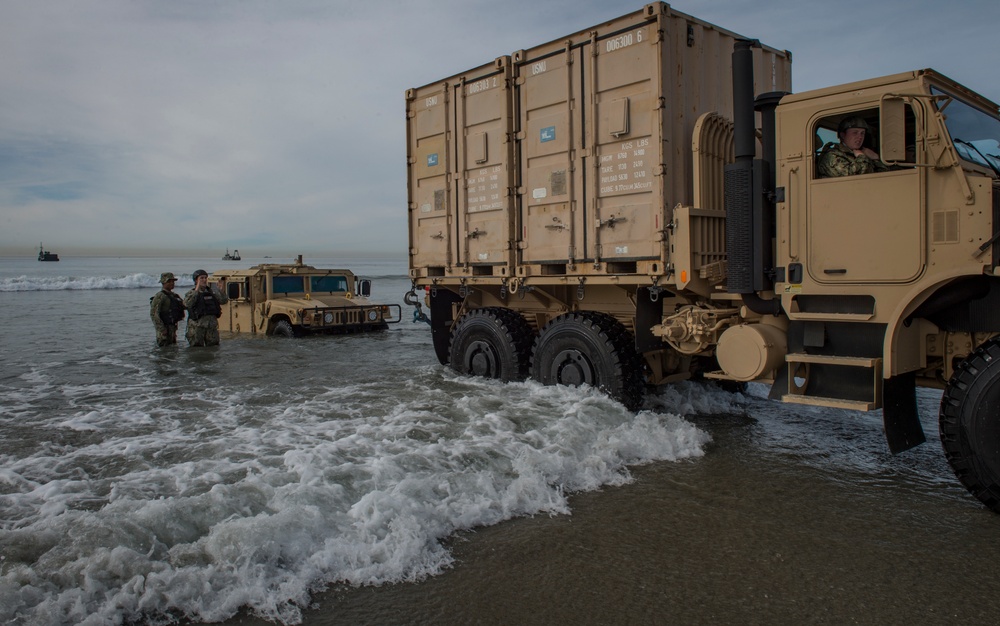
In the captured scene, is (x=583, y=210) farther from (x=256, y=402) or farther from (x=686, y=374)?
(x=256, y=402)

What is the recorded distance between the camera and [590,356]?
24.0 feet

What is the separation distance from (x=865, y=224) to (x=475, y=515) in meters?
3.27

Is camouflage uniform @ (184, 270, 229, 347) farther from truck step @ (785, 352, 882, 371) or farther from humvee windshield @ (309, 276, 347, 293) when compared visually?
truck step @ (785, 352, 882, 371)

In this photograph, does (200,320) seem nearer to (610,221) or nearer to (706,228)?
(610,221)

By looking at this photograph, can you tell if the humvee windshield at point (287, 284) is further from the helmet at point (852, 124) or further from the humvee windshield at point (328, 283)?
the helmet at point (852, 124)

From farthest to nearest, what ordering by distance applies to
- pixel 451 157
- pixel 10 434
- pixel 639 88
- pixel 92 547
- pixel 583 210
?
pixel 451 157 < pixel 583 210 < pixel 639 88 < pixel 10 434 < pixel 92 547

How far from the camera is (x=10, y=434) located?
631 centimetres

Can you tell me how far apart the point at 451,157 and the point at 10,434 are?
534 centimetres

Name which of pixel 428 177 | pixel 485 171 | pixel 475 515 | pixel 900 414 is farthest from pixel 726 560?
pixel 428 177

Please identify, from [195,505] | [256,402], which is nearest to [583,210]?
[256,402]

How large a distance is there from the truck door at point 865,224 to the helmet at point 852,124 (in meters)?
0.04

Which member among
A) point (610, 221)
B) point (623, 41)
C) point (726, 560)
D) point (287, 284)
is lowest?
point (726, 560)

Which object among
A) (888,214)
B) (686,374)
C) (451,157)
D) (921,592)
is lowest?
(921,592)

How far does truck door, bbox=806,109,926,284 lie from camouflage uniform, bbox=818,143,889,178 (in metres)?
0.04
